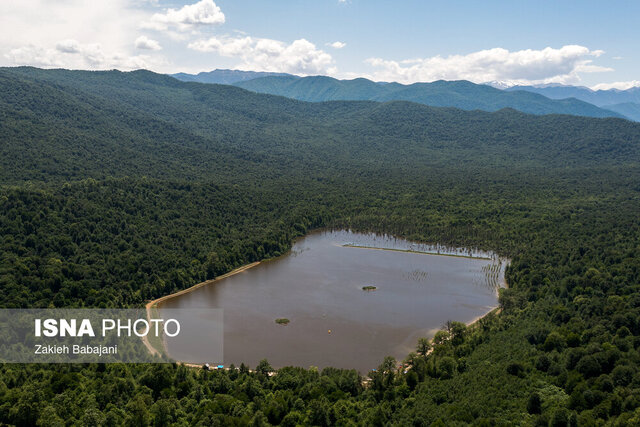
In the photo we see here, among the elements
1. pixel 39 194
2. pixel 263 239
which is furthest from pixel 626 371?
pixel 39 194

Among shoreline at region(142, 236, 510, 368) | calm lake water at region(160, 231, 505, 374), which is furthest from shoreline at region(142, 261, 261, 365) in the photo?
calm lake water at region(160, 231, 505, 374)

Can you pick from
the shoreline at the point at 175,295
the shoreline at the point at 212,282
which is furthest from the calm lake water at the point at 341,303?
the shoreline at the point at 175,295

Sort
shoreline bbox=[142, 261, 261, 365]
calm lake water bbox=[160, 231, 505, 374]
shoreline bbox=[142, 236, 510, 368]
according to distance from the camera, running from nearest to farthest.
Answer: calm lake water bbox=[160, 231, 505, 374]
shoreline bbox=[142, 236, 510, 368]
shoreline bbox=[142, 261, 261, 365]

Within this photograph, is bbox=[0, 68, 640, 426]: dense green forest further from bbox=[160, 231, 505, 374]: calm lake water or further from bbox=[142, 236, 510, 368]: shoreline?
bbox=[160, 231, 505, 374]: calm lake water

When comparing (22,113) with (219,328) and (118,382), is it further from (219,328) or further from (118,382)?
(118,382)

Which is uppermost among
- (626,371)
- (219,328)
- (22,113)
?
(22,113)

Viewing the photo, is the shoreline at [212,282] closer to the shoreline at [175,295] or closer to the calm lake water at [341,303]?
the shoreline at [175,295]

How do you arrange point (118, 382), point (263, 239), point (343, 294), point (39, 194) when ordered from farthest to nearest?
point (263, 239), point (39, 194), point (343, 294), point (118, 382)
